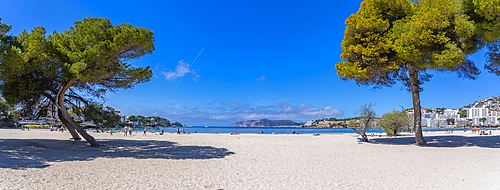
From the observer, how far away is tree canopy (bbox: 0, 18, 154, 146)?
1083 cm

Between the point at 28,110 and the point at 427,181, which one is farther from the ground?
the point at 28,110

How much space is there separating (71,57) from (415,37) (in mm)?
18006

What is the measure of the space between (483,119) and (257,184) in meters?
163

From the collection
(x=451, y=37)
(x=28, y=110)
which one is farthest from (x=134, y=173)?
(x=451, y=37)

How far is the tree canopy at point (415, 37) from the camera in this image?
42.3 feet

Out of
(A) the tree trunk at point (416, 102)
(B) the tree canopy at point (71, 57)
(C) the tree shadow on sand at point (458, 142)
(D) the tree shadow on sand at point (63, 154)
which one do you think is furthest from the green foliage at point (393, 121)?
(B) the tree canopy at point (71, 57)

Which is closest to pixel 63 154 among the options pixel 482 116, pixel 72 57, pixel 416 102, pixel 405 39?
pixel 72 57

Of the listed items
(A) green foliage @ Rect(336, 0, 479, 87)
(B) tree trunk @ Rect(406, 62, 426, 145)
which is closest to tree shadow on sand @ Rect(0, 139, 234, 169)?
(A) green foliage @ Rect(336, 0, 479, 87)

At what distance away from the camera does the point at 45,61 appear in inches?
451

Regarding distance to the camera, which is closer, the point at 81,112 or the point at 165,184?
the point at 165,184

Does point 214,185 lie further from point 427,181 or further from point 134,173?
point 427,181

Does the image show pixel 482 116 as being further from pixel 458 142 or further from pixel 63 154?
pixel 63 154

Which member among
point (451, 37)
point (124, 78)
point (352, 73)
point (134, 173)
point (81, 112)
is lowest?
point (134, 173)

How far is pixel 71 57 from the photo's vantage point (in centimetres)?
1099
